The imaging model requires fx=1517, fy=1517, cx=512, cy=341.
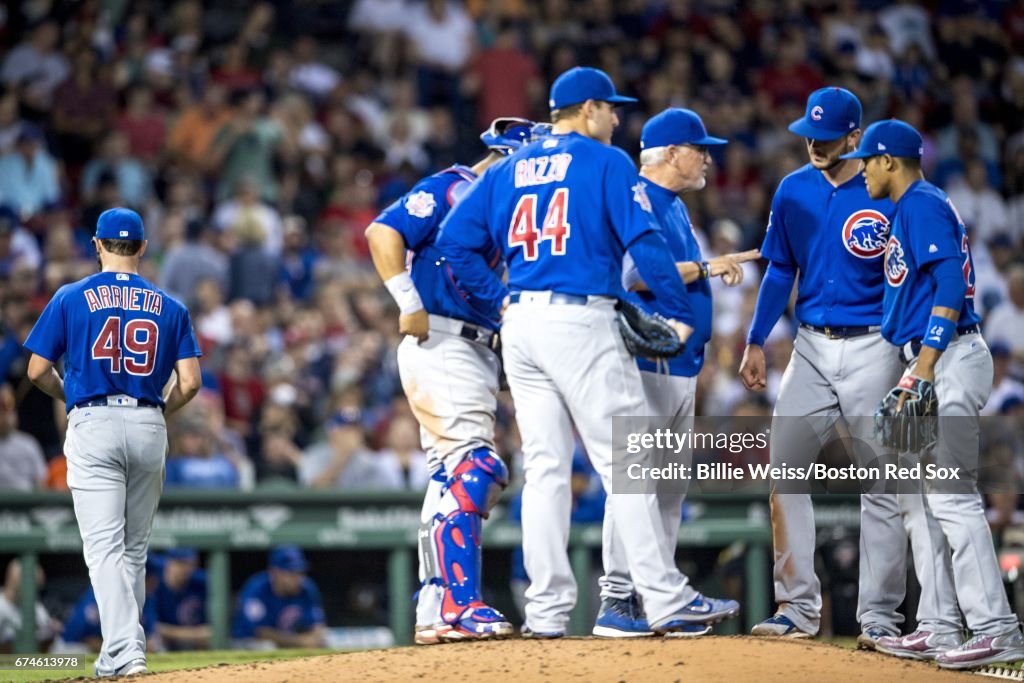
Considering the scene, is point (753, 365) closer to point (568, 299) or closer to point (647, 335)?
point (647, 335)

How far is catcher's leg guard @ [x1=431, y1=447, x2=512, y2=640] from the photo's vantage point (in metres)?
6.16

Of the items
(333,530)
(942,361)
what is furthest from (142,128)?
(942,361)

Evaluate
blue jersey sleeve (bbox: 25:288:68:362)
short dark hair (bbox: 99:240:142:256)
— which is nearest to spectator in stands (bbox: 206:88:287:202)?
short dark hair (bbox: 99:240:142:256)

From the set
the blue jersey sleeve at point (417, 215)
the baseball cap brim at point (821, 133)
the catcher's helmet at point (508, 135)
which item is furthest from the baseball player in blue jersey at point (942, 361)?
the blue jersey sleeve at point (417, 215)

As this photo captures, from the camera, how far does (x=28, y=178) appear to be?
12.5m

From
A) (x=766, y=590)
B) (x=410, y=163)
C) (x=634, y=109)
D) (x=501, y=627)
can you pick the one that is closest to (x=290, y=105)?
(x=410, y=163)

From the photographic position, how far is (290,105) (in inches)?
554

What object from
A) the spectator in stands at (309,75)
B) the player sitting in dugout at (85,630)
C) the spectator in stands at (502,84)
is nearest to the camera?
the player sitting in dugout at (85,630)

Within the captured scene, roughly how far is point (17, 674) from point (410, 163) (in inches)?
Result: 315

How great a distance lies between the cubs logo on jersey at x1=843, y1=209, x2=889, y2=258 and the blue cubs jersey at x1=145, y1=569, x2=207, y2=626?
17.0ft

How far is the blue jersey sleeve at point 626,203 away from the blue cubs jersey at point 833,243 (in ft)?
3.57

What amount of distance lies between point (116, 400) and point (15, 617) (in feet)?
11.0

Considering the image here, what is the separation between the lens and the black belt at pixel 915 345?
20.1 ft

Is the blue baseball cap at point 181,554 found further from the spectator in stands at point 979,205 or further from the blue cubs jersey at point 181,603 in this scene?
the spectator in stands at point 979,205
